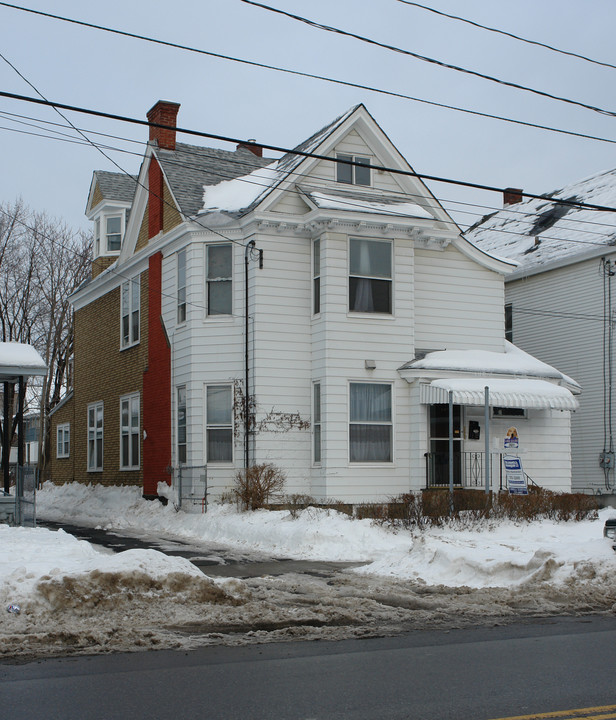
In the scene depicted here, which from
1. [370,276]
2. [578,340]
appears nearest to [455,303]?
[370,276]

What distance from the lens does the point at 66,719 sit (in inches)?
246

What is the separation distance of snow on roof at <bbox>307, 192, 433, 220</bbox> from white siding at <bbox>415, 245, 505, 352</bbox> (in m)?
1.27

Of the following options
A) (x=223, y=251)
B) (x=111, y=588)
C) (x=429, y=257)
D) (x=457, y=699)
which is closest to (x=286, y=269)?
(x=223, y=251)

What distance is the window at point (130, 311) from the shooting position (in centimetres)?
2664

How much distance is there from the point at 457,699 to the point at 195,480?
16.0 metres

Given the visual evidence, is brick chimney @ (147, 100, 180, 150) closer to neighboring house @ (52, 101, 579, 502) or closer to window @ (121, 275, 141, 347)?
neighboring house @ (52, 101, 579, 502)

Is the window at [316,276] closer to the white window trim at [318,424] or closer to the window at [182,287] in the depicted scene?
the white window trim at [318,424]

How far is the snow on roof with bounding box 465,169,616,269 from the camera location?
30.3 meters

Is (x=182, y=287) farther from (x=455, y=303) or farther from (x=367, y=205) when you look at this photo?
(x=455, y=303)

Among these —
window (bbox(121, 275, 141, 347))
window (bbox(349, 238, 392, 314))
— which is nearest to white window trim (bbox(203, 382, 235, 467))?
window (bbox(349, 238, 392, 314))

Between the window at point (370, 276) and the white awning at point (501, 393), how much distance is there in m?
2.28

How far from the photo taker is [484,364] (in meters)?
22.9

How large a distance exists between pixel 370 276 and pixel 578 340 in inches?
427

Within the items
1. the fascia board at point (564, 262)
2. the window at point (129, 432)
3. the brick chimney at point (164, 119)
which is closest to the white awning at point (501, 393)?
the fascia board at point (564, 262)
